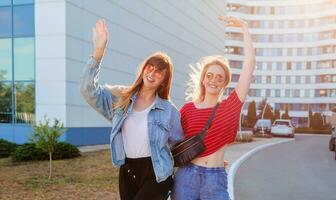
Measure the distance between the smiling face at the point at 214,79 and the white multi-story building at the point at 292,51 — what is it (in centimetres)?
6272

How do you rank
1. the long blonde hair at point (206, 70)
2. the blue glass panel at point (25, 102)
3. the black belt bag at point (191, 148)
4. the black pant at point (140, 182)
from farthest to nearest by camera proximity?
the blue glass panel at point (25, 102) < the long blonde hair at point (206, 70) < the black belt bag at point (191, 148) < the black pant at point (140, 182)

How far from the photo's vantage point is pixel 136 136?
2.97 meters

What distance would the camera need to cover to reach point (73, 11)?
15.5m

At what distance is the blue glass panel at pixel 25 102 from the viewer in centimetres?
1570

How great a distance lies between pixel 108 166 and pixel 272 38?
65.7 metres

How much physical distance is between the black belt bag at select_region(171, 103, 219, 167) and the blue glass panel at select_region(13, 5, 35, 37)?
14.2m

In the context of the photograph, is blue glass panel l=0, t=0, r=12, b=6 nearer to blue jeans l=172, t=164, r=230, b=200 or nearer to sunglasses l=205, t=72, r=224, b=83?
sunglasses l=205, t=72, r=224, b=83

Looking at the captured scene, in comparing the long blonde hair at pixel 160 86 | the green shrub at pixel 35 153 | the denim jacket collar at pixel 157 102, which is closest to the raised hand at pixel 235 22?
the long blonde hair at pixel 160 86

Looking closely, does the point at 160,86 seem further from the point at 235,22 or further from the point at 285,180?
the point at 285,180

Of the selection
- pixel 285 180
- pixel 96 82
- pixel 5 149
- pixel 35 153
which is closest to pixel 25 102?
pixel 5 149

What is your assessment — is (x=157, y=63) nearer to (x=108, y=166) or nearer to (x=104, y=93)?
(x=104, y=93)

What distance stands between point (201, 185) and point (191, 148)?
0.32 metres

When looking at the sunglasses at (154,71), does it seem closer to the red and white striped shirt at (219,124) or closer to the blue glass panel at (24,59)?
the red and white striped shirt at (219,124)

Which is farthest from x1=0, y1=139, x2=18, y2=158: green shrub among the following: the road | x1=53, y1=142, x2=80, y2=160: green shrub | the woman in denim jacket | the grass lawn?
the woman in denim jacket
